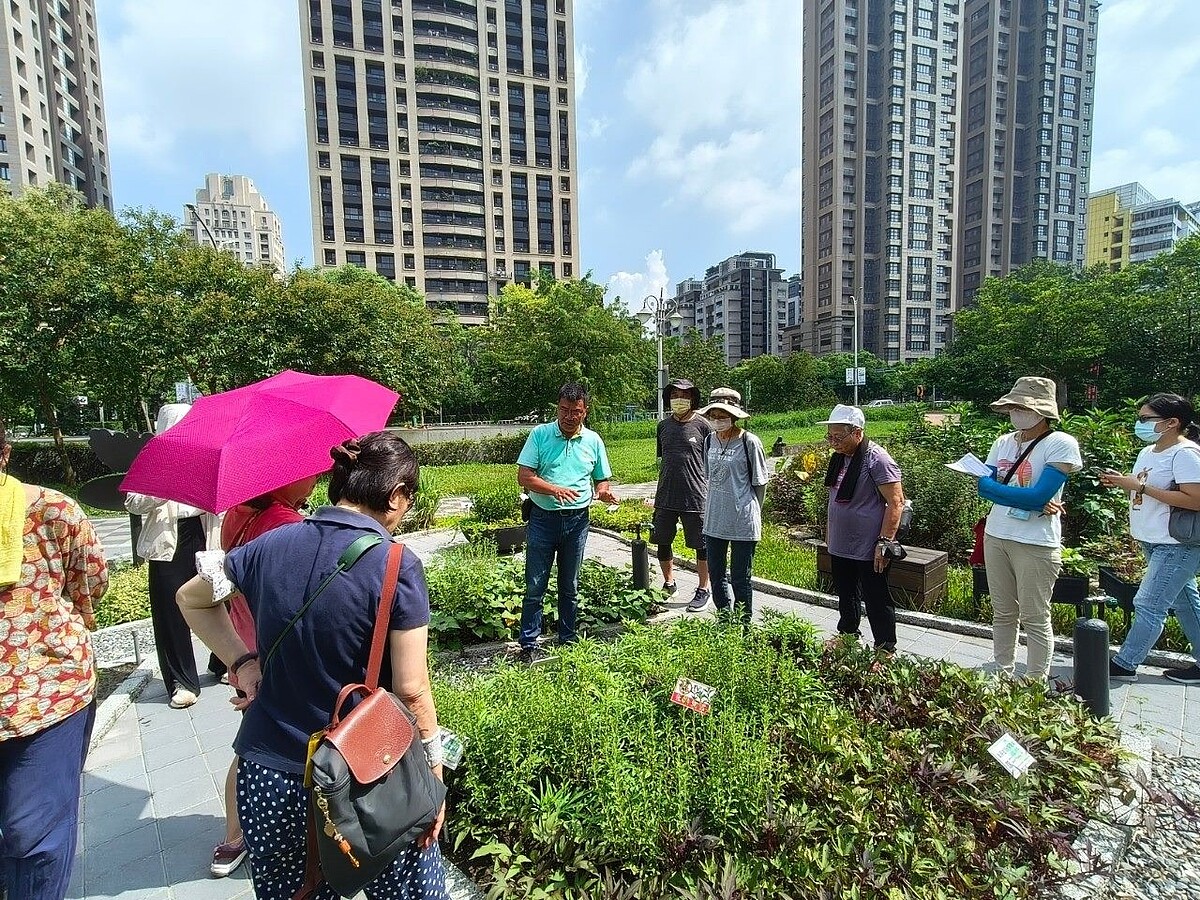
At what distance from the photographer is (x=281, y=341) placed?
16.2 m

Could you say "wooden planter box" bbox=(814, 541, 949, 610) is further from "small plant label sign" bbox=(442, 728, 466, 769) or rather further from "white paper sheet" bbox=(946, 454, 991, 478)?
"small plant label sign" bbox=(442, 728, 466, 769)

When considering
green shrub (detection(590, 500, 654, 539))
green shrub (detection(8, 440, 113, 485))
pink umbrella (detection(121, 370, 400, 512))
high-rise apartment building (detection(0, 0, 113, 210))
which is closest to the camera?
pink umbrella (detection(121, 370, 400, 512))

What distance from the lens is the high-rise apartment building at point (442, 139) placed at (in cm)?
5647

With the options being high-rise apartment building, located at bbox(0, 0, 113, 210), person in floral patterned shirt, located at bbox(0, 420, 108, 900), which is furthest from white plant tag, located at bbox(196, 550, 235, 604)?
high-rise apartment building, located at bbox(0, 0, 113, 210)

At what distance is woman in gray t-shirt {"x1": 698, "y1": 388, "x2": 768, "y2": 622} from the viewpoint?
4.60m

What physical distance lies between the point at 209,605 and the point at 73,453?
2362cm

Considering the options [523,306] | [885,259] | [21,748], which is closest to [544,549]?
[21,748]

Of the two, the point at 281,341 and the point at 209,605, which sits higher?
the point at 281,341

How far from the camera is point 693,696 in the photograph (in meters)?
2.66

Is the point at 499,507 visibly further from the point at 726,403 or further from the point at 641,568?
the point at 726,403

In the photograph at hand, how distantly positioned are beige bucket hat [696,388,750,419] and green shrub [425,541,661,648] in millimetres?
1807

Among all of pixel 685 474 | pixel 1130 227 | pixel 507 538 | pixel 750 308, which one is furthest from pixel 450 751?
pixel 1130 227

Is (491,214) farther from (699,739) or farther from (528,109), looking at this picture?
(699,739)

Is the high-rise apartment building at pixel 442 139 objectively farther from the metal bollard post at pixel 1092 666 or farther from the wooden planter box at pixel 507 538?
the metal bollard post at pixel 1092 666
